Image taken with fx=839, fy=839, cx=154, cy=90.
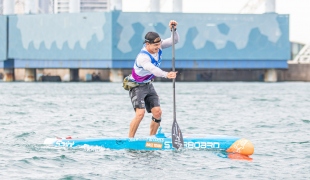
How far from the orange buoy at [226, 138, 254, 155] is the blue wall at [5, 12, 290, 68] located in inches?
3052

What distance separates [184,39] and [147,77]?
78.9 m

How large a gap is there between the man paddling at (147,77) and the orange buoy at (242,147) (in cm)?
154

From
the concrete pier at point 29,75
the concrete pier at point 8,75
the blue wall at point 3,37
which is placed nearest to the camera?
the blue wall at point 3,37

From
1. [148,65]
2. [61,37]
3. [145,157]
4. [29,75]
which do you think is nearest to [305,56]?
[61,37]

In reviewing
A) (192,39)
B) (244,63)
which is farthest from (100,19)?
(244,63)

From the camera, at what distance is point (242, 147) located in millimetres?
15672

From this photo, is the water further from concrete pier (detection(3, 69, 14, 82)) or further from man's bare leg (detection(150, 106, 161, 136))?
concrete pier (detection(3, 69, 14, 82))

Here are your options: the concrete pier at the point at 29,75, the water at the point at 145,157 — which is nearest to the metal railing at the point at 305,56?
the concrete pier at the point at 29,75

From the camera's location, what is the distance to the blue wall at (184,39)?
94.2 meters

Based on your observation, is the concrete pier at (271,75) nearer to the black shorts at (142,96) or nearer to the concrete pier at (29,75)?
the concrete pier at (29,75)

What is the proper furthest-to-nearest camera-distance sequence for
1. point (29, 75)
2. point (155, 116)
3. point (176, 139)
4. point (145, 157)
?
1. point (29, 75)
2. point (155, 116)
3. point (176, 139)
4. point (145, 157)

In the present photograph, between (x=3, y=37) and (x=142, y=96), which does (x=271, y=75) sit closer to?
(x=3, y=37)

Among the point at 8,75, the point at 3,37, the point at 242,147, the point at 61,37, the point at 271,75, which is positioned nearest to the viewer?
the point at 242,147

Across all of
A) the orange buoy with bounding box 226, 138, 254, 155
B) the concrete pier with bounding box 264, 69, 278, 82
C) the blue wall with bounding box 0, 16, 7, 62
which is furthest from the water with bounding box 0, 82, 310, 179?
the blue wall with bounding box 0, 16, 7, 62
